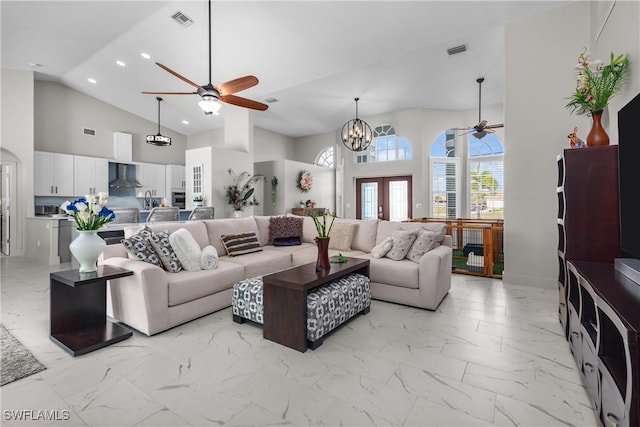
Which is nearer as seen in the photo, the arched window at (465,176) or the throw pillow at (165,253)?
the throw pillow at (165,253)

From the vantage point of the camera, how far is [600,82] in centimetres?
262

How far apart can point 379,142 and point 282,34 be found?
4.43m

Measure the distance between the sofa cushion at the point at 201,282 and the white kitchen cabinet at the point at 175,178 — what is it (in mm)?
7142

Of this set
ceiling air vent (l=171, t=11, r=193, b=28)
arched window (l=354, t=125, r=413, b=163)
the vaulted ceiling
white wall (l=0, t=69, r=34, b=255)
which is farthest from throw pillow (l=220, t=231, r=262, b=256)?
white wall (l=0, t=69, r=34, b=255)

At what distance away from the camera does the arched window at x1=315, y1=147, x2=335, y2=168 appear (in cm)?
1017

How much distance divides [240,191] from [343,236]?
4.15 m

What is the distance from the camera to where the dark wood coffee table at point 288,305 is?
7.77 feet

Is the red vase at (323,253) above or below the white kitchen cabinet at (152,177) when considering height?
below

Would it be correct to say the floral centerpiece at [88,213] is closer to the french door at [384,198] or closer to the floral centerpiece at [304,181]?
the floral centerpiece at [304,181]

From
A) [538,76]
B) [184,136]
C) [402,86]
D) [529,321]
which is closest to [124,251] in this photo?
[529,321]

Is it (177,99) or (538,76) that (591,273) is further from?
(177,99)

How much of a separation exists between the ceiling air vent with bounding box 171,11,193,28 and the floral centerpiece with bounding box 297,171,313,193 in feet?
15.9

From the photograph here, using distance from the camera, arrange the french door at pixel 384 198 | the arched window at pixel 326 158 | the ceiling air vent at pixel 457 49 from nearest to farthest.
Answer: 1. the ceiling air vent at pixel 457 49
2. the french door at pixel 384 198
3. the arched window at pixel 326 158

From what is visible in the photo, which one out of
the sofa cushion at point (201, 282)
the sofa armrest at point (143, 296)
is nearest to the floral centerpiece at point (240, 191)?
the sofa cushion at point (201, 282)
